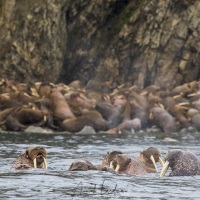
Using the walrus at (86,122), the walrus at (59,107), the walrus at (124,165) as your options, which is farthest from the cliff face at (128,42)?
the walrus at (124,165)

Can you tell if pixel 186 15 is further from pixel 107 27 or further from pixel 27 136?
pixel 27 136

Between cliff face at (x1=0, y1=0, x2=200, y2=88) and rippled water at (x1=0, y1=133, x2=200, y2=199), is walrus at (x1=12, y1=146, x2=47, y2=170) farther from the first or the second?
cliff face at (x1=0, y1=0, x2=200, y2=88)

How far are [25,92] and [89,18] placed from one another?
9188 mm

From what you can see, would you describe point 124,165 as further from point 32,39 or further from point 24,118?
point 32,39

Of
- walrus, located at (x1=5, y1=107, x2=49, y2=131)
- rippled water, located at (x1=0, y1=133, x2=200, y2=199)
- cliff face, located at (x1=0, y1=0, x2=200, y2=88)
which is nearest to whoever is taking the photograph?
rippled water, located at (x1=0, y1=133, x2=200, y2=199)

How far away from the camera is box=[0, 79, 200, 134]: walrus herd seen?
113 feet

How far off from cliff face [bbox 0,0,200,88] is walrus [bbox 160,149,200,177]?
27.8 m

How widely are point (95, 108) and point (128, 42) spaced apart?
398 inches

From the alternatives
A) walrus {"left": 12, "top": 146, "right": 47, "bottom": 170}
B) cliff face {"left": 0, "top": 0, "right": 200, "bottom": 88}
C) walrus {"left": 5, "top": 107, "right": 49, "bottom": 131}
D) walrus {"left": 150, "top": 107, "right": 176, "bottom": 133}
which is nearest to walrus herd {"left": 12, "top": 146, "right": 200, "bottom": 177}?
walrus {"left": 12, "top": 146, "right": 47, "bottom": 170}

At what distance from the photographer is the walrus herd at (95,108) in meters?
34.4

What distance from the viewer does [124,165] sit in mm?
16922

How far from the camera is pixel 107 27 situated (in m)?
47.6

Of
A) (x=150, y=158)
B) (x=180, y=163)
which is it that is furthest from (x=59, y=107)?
(x=180, y=163)

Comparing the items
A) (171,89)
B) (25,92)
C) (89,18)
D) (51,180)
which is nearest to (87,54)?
(89,18)
